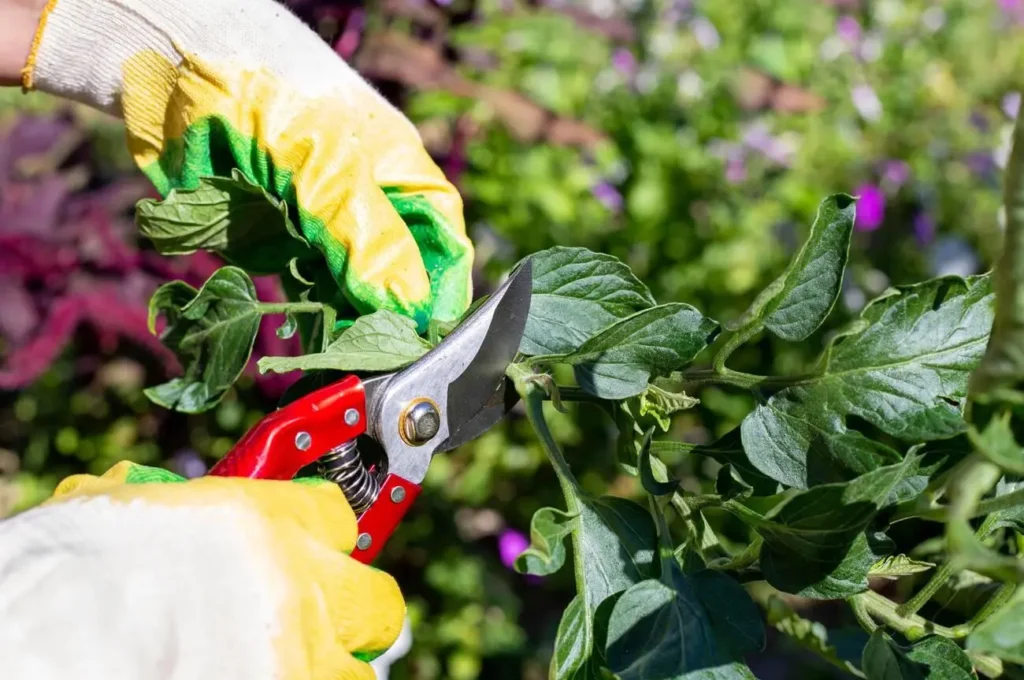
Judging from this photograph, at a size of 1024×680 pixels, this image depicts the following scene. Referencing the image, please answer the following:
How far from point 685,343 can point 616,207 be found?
5.01ft

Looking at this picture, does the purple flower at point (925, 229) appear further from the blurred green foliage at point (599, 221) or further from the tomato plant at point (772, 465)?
the tomato plant at point (772, 465)

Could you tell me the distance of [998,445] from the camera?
399 millimetres

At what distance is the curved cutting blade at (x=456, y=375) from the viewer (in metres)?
0.71

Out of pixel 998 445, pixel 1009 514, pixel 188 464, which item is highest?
pixel 998 445

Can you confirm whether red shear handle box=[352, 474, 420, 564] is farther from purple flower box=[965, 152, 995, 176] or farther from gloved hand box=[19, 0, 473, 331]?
purple flower box=[965, 152, 995, 176]

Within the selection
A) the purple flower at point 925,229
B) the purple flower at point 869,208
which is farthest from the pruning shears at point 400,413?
the purple flower at point 925,229

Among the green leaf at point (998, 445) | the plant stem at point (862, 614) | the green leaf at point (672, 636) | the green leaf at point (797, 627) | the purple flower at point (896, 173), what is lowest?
the purple flower at point (896, 173)

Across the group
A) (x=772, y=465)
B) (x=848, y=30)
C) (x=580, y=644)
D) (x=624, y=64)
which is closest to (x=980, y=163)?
(x=848, y=30)

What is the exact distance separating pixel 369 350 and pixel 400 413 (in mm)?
55

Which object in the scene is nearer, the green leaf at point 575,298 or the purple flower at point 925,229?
the green leaf at point 575,298

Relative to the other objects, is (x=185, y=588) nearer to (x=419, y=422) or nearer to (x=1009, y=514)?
(x=419, y=422)

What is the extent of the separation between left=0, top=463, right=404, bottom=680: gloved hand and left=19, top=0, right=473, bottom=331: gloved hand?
0.30m

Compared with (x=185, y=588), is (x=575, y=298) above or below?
above

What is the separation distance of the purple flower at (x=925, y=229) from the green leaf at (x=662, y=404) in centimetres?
192
